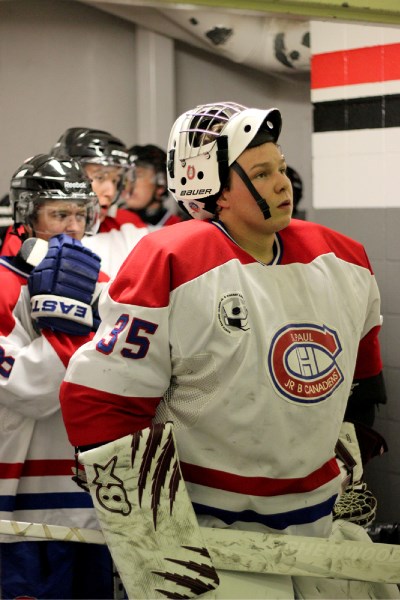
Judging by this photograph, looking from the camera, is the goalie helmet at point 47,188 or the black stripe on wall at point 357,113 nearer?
the goalie helmet at point 47,188

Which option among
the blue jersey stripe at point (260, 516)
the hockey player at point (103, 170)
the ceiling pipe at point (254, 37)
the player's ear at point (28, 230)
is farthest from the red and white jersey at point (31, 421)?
the ceiling pipe at point (254, 37)

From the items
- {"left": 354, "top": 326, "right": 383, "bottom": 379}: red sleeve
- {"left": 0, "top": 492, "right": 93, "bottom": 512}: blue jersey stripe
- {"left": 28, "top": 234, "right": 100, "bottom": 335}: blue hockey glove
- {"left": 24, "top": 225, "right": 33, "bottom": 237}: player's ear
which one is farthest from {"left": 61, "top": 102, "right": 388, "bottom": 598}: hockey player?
{"left": 24, "top": 225, "right": 33, "bottom": 237}: player's ear

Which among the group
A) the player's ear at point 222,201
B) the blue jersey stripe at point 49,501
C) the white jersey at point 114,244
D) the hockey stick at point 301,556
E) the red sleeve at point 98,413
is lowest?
the blue jersey stripe at point 49,501

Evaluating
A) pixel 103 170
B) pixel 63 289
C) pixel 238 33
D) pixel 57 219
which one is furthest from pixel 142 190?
pixel 63 289

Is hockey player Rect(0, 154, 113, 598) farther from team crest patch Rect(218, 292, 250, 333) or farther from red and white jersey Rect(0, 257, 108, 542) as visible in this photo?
team crest patch Rect(218, 292, 250, 333)

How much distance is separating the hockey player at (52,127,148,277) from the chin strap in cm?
166

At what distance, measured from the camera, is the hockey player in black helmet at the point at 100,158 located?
3637mm

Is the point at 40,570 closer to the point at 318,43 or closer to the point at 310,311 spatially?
the point at 310,311

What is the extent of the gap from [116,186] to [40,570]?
1.66 meters

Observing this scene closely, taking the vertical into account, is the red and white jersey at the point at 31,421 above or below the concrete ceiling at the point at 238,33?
below

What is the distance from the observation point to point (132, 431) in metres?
1.86

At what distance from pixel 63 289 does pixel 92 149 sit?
122 centimetres

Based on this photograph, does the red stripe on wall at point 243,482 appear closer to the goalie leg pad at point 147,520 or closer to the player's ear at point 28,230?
the goalie leg pad at point 147,520

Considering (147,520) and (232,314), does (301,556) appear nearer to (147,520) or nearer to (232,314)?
(147,520)
